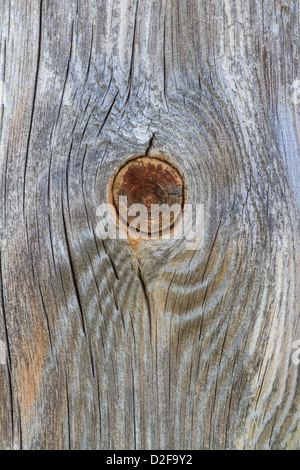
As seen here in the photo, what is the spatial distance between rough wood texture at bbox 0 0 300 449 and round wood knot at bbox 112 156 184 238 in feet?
0.12

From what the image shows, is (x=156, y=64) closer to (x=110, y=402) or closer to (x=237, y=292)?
(x=237, y=292)

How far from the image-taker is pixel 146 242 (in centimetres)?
141

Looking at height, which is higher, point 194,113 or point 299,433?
point 194,113

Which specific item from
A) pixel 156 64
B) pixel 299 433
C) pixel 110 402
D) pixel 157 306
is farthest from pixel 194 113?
pixel 299 433

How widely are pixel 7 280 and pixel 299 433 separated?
1183 mm

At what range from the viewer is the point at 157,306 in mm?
1448

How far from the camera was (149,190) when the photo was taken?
1.39 metres

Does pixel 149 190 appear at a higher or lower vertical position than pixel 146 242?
higher

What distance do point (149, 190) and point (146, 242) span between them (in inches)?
6.9

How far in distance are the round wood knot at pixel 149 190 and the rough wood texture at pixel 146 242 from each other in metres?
0.04

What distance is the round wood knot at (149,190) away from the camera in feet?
4.56

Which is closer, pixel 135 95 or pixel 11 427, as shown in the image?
pixel 135 95

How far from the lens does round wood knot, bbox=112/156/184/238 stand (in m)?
1.39

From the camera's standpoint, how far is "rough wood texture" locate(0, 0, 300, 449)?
4.55ft
